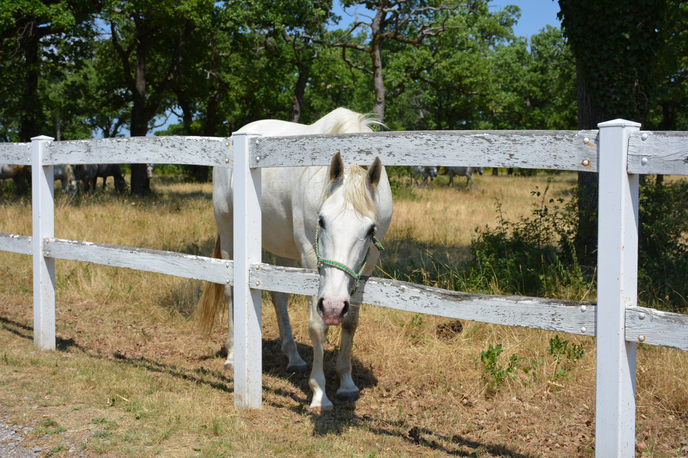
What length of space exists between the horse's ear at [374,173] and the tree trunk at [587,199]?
355 cm

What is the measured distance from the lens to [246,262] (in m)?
3.29

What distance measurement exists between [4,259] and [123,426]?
225 inches

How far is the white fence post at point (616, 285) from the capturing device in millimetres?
2143

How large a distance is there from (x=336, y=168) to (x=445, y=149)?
24.5 inches

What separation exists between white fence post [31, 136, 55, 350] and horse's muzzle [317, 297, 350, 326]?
313 centimetres

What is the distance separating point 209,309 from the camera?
4789mm

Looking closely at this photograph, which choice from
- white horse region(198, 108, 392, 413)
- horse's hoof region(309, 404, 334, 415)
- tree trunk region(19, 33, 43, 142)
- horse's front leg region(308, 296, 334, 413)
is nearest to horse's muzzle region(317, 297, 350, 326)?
white horse region(198, 108, 392, 413)

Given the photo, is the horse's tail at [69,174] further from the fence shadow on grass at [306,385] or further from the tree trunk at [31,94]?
the fence shadow on grass at [306,385]

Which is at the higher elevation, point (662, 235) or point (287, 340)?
point (662, 235)

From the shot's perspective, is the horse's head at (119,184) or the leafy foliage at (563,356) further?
the horse's head at (119,184)

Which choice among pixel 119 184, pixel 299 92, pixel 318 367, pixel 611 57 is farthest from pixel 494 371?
pixel 119 184

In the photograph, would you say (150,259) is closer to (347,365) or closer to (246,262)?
(246,262)

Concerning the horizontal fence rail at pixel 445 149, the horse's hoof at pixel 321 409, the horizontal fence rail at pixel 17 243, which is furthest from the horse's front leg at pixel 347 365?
the horizontal fence rail at pixel 17 243

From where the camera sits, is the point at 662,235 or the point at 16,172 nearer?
the point at 662,235
